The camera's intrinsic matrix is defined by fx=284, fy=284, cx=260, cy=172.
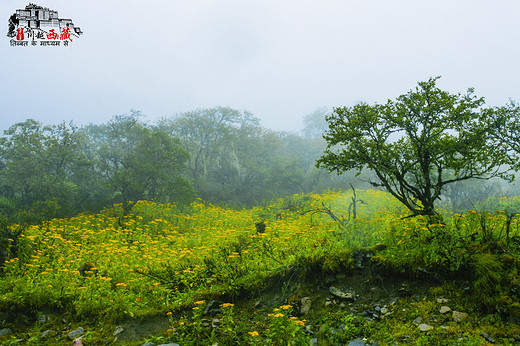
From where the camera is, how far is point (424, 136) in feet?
19.9

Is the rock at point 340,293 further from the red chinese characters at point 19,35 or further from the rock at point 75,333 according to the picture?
the red chinese characters at point 19,35

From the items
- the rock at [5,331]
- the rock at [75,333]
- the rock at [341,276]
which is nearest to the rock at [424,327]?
the rock at [341,276]

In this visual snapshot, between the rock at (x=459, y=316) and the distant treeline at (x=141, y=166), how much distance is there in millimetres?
12764

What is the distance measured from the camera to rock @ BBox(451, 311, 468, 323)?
3.79m

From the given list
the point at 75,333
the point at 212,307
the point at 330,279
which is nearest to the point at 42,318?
the point at 75,333

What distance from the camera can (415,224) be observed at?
547 centimetres

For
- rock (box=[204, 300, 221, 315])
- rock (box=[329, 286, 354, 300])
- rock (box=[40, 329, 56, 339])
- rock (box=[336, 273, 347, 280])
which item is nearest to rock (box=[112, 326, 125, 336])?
rock (box=[40, 329, 56, 339])

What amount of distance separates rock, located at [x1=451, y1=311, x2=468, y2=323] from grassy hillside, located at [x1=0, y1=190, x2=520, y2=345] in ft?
0.12

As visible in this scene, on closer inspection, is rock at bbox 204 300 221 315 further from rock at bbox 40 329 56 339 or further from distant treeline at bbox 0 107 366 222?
distant treeline at bbox 0 107 366 222

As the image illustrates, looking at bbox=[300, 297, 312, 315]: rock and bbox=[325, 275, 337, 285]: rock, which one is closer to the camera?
bbox=[300, 297, 312, 315]: rock

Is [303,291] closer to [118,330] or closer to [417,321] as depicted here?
[417,321]

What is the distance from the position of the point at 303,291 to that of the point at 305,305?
1.19ft

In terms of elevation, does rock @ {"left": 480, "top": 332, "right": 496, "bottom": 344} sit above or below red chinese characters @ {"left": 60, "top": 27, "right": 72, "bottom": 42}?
below

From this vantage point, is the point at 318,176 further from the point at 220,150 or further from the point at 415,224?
the point at 415,224
